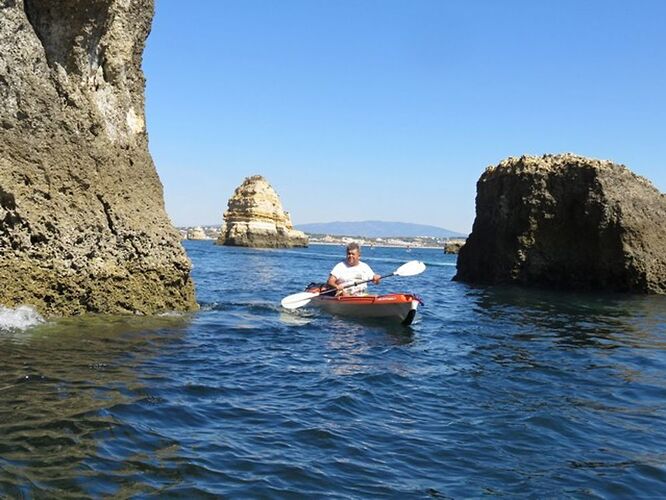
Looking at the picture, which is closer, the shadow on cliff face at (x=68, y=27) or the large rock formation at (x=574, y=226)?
the shadow on cliff face at (x=68, y=27)

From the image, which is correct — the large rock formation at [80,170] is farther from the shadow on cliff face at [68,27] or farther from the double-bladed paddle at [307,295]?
the double-bladed paddle at [307,295]

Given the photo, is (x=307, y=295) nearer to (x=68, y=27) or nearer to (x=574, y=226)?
(x=68, y=27)

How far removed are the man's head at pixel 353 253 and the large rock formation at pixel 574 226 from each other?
14036 mm

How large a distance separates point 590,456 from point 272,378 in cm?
395

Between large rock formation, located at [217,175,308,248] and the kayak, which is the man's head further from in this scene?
large rock formation, located at [217,175,308,248]

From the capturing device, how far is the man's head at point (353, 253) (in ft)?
48.5

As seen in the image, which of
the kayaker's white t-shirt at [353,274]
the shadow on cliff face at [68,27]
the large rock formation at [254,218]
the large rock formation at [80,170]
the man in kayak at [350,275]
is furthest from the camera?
the large rock formation at [254,218]

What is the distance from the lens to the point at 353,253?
49.0 feet

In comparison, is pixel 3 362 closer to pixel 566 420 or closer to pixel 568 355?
pixel 566 420

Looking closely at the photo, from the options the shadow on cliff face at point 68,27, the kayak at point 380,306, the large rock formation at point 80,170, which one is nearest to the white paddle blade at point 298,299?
the kayak at point 380,306

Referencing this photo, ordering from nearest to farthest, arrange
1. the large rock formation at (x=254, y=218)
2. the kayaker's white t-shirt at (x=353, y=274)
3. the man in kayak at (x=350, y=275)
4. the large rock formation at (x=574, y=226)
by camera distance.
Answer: the man in kayak at (x=350, y=275) < the kayaker's white t-shirt at (x=353, y=274) < the large rock formation at (x=574, y=226) < the large rock formation at (x=254, y=218)

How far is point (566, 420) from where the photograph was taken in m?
6.84

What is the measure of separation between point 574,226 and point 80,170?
21.0 meters

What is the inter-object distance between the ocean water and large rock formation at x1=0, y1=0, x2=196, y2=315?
79 centimetres
